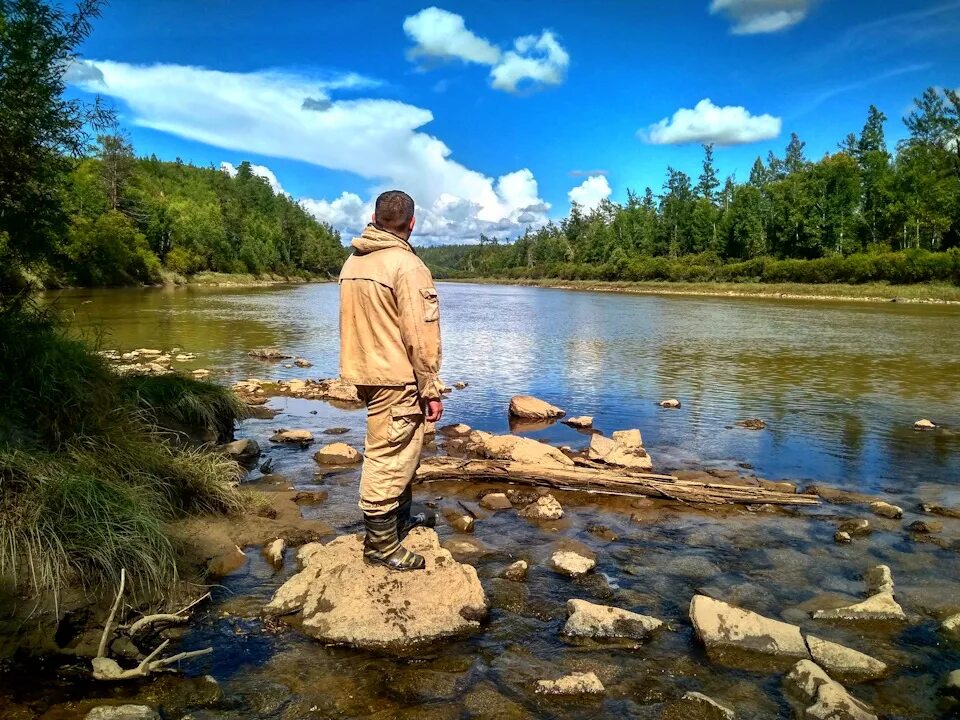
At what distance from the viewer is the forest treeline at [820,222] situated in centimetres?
7500

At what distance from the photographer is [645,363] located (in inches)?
893

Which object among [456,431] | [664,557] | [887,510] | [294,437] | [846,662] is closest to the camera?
[846,662]

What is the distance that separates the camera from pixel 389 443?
16.2 feet

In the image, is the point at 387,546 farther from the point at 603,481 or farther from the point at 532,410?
the point at 532,410

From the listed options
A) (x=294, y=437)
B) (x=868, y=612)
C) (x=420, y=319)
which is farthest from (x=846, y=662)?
(x=294, y=437)

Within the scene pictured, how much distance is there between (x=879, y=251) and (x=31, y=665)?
9281cm

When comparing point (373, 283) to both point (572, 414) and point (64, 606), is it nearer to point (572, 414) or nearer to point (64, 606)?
point (64, 606)

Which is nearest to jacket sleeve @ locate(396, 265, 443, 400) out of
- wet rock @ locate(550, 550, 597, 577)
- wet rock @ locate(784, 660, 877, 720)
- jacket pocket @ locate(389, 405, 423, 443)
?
jacket pocket @ locate(389, 405, 423, 443)

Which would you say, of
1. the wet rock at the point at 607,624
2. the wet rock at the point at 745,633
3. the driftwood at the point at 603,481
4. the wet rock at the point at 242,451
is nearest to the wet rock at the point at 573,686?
the wet rock at the point at 607,624

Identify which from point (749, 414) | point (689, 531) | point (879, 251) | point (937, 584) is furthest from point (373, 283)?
point (879, 251)

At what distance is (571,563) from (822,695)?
99.0 inches

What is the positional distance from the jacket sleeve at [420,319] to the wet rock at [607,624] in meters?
2.21

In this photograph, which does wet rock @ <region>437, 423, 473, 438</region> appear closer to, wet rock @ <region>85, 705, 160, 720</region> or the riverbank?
wet rock @ <region>85, 705, 160, 720</region>

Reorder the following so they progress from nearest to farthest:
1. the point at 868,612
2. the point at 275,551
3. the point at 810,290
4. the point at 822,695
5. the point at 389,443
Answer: the point at 822,695
the point at 389,443
the point at 868,612
the point at 275,551
the point at 810,290
